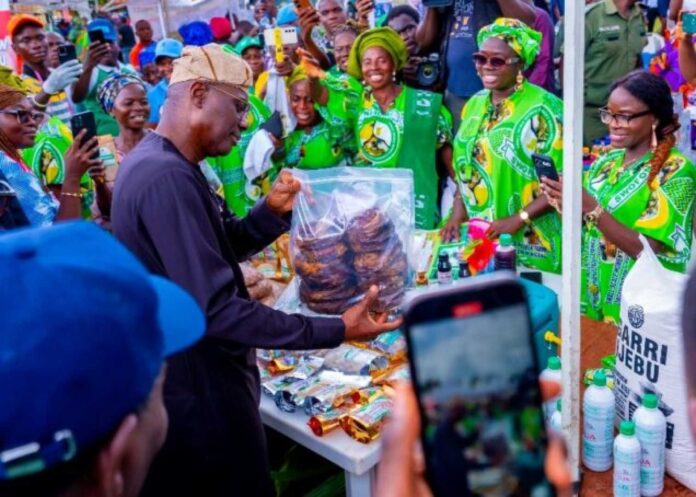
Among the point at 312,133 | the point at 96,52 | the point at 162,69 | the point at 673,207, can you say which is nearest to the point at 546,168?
the point at 673,207

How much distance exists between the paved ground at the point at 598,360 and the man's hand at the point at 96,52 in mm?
3965

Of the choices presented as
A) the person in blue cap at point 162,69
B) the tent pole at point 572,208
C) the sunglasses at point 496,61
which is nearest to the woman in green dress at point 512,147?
the sunglasses at point 496,61

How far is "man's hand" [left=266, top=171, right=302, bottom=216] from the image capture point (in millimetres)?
2285

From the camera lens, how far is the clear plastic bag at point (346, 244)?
94.6 inches

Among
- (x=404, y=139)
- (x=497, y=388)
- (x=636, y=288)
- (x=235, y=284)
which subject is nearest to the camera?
(x=497, y=388)

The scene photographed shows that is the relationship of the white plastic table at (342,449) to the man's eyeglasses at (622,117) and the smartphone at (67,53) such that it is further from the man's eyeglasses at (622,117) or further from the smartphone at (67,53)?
the smartphone at (67,53)

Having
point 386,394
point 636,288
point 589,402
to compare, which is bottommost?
point 386,394

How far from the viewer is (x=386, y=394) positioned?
6.85ft

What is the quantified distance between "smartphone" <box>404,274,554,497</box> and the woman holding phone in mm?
2091

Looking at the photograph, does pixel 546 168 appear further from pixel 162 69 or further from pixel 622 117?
pixel 162 69

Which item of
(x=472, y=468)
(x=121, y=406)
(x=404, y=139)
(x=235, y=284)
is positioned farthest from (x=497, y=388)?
(x=404, y=139)

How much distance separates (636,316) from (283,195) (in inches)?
43.6

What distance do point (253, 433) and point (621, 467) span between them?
90cm

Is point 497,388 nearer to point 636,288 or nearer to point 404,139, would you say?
point 636,288
